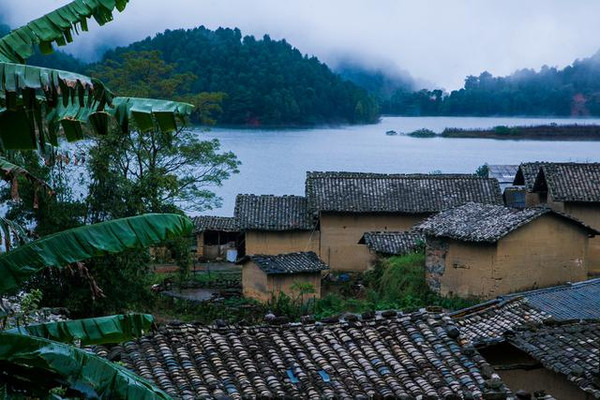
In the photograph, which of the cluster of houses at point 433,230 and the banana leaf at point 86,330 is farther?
the cluster of houses at point 433,230

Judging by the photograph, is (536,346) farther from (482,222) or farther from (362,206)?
(362,206)

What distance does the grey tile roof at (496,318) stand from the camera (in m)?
11.7

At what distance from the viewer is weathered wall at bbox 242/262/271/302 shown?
24.0 metres

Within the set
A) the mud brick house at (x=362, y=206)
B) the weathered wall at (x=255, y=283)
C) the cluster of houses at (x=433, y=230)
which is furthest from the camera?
the mud brick house at (x=362, y=206)

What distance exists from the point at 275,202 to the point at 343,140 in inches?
2062

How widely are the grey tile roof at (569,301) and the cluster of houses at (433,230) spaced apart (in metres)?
5.23

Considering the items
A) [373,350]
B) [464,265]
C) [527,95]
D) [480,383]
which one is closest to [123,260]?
[464,265]

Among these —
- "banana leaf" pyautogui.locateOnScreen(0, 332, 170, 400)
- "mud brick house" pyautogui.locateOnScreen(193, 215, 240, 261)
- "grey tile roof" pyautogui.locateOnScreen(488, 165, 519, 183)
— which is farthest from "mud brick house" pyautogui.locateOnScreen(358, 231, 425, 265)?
"banana leaf" pyautogui.locateOnScreen(0, 332, 170, 400)

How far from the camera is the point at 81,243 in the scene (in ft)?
16.0

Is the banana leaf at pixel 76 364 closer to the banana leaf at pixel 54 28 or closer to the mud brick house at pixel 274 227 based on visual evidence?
the banana leaf at pixel 54 28

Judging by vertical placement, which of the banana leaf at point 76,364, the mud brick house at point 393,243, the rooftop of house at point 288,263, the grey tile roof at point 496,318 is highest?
the banana leaf at point 76,364

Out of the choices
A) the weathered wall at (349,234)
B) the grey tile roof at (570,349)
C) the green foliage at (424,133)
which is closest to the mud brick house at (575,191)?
the weathered wall at (349,234)

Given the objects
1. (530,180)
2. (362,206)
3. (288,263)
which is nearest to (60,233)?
→ (288,263)

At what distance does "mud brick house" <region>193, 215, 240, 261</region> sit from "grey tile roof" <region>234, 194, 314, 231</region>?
4253 millimetres
